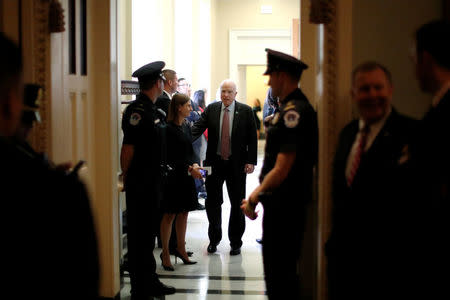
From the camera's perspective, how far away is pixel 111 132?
4051 millimetres

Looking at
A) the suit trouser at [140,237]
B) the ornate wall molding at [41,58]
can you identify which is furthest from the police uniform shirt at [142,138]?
the ornate wall molding at [41,58]

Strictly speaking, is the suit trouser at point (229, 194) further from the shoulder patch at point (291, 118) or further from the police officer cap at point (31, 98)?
the police officer cap at point (31, 98)

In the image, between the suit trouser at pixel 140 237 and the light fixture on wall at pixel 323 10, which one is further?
the suit trouser at pixel 140 237

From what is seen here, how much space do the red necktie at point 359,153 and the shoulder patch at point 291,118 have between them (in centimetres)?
64

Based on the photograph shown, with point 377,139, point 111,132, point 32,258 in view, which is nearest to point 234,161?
point 111,132

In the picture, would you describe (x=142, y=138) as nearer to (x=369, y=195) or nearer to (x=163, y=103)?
(x=163, y=103)

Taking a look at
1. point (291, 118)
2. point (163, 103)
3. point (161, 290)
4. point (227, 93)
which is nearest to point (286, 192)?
point (291, 118)

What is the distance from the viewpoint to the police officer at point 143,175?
3.95m

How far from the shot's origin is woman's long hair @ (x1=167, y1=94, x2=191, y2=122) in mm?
4914

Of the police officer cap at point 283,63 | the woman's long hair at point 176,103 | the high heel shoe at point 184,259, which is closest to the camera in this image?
the police officer cap at point 283,63

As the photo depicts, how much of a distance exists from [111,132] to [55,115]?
2.17 ft

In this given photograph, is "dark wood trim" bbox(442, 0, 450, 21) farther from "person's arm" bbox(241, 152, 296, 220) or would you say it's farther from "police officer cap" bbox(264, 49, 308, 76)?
"person's arm" bbox(241, 152, 296, 220)

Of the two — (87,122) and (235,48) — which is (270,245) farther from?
(235,48)

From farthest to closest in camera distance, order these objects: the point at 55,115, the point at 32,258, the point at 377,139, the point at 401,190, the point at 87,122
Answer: the point at 87,122
the point at 55,115
the point at 377,139
the point at 401,190
the point at 32,258
